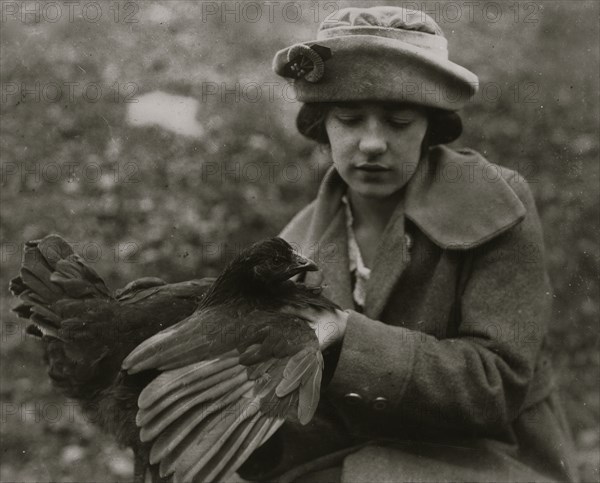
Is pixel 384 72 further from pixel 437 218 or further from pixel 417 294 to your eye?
pixel 417 294

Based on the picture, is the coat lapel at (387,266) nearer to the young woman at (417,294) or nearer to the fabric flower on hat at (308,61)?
the young woman at (417,294)

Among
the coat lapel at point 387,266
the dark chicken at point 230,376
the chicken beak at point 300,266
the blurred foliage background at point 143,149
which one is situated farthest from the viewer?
the blurred foliage background at point 143,149

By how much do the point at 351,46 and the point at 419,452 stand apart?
49.7 inches

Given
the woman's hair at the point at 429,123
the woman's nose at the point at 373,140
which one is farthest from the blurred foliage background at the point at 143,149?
the woman's nose at the point at 373,140

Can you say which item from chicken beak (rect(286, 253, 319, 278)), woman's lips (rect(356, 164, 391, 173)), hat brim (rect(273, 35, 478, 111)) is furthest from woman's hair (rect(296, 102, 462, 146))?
chicken beak (rect(286, 253, 319, 278))

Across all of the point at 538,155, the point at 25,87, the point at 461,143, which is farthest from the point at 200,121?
the point at 538,155

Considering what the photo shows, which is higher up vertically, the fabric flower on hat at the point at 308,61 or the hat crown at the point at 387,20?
the hat crown at the point at 387,20

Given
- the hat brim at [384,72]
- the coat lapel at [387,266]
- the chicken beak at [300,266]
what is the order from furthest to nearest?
the coat lapel at [387,266]
the hat brim at [384,72]
the chicken beak at [300,266]

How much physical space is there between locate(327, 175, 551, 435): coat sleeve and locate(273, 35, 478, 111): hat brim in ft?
1.69

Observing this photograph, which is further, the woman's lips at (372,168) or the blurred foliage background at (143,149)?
the blurred foliage background at (143,149)

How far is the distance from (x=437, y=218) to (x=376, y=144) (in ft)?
1.05

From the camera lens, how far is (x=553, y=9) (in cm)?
455

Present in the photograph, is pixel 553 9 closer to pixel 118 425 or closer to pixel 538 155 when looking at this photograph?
pixel 538 155

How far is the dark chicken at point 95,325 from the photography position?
2.35 m
